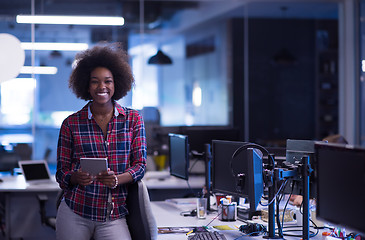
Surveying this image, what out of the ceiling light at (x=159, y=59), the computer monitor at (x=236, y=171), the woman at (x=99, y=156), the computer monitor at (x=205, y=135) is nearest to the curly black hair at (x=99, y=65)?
the woman at (x=99, y=156)

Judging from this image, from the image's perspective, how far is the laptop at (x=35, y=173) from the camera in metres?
4.84

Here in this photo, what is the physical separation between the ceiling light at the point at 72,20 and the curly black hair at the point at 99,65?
3939mm

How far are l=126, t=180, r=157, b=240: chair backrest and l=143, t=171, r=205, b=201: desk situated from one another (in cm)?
205

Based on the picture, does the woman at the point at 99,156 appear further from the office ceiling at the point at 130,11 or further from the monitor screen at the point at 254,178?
the office ceiling at the point at 130,11

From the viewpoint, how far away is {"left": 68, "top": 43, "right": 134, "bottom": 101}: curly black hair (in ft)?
9.80

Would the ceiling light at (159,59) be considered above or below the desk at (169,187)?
above

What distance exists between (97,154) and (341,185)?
4.36ft

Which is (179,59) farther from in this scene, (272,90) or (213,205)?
(213,205)

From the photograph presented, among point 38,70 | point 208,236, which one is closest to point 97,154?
point 208,236

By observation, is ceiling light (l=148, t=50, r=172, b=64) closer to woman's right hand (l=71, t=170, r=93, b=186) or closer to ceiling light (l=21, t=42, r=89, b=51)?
ceiling light (l=21, t=42, r=89, b=51)

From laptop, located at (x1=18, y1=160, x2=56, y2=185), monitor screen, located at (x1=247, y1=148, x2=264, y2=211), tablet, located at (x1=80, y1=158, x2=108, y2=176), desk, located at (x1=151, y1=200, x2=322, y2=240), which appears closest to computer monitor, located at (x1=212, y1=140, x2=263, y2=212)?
monitor screen, located at (x1=247, y1=148, x2=264, y2=211)

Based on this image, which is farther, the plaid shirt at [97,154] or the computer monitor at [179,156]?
the computer monitor at [179,156]

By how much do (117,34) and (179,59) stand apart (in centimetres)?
140

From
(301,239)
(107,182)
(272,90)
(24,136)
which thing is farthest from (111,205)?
(272,90)
